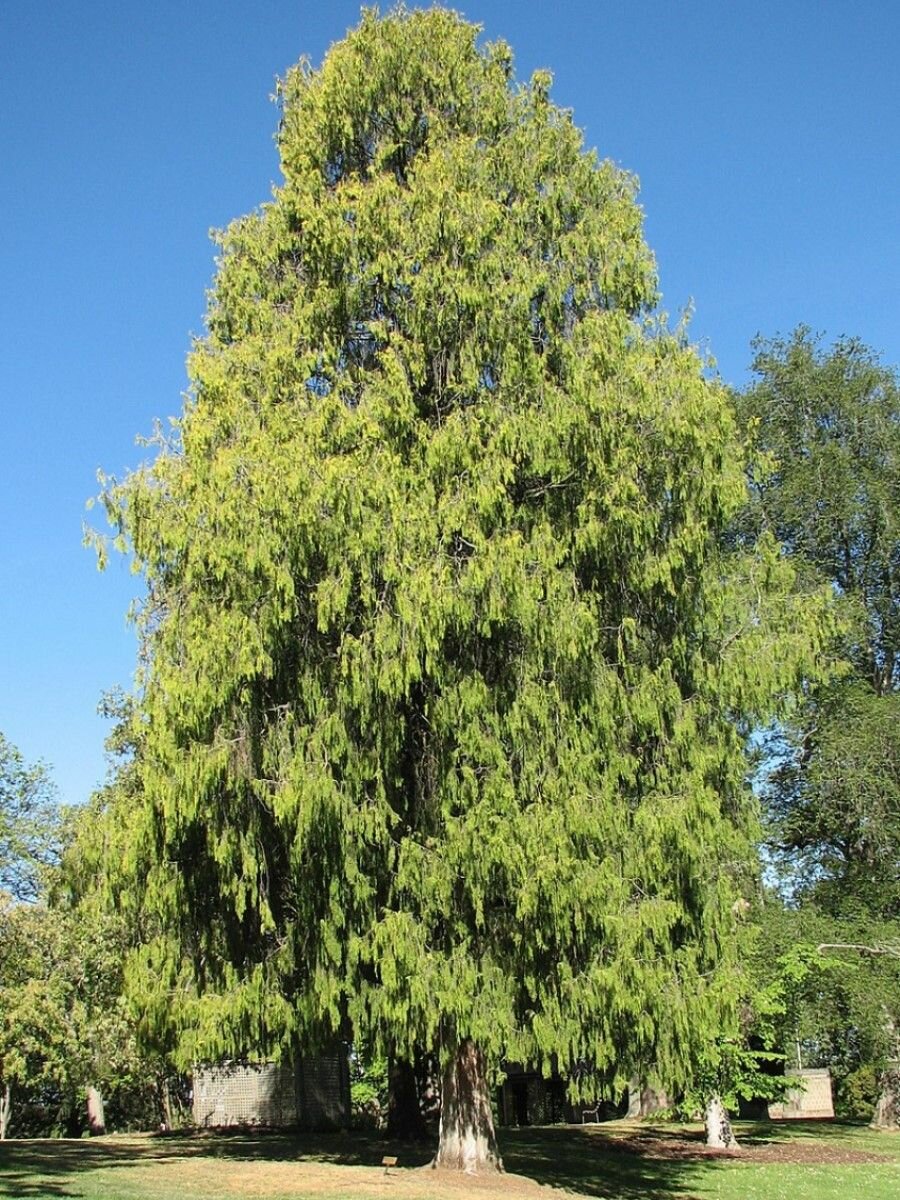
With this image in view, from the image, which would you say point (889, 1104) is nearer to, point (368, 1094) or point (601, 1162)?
point (601, 1162)

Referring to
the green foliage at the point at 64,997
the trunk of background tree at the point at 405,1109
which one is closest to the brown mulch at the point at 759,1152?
the trunk of background tree at the point at 405,1109

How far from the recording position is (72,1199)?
377 inches

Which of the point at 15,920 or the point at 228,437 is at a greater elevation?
the point at 228,437

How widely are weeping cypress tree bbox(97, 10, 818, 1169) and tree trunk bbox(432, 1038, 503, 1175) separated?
0.03 m

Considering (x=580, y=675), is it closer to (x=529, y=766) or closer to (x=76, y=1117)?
(x=529, y=766)

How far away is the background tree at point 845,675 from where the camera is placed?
857 inches

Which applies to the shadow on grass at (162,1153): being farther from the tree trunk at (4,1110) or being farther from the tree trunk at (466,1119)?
the tree trunk at (4,1110)

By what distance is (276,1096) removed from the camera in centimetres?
2575

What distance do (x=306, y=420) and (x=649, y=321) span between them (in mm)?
4478

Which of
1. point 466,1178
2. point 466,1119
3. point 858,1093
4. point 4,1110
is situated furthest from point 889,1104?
point 4,1110

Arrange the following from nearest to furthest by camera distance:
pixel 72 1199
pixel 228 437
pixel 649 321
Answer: pixel 72 1199 → pixel 228 437 → pixel 649 321

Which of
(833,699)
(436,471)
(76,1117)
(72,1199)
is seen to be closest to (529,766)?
(436,471)

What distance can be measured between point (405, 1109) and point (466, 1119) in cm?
830

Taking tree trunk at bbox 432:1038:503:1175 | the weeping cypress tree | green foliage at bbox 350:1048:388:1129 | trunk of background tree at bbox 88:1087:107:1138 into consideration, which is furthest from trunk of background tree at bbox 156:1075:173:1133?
the weeping cypress tree
